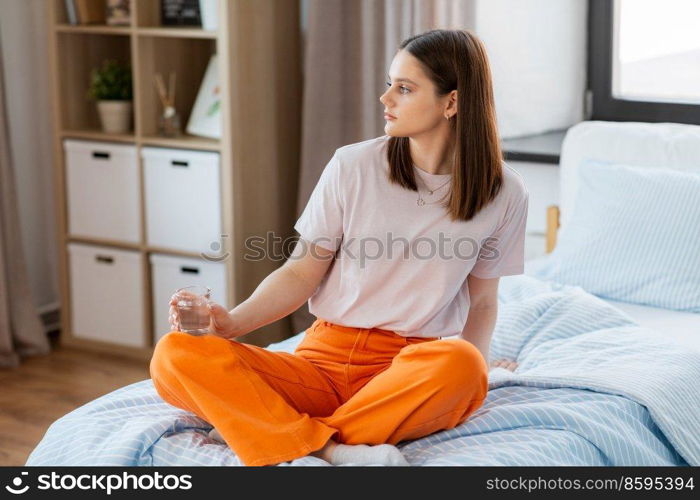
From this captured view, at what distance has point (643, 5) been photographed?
334 centimetres

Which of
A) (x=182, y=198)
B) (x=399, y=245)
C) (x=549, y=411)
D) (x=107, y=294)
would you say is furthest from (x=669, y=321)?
(x=107, y=294)

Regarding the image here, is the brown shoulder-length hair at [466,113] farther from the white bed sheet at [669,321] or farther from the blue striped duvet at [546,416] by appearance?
the white bed sheet at [669,321]

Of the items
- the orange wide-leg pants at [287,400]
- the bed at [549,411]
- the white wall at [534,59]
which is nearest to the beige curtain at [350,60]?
the white wall at [534,59]

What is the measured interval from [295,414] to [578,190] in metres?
1.42

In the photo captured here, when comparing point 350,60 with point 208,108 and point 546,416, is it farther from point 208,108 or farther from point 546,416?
point 546,416

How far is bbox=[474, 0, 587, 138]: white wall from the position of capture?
342 cm

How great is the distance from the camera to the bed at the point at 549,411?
5.70 ft

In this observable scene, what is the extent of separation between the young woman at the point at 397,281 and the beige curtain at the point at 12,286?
5.63ft

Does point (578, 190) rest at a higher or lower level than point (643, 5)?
lower

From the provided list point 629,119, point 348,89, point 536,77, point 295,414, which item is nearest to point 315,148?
point 348,89

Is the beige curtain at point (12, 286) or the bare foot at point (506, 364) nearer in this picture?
the bare foot at point (506, 364)

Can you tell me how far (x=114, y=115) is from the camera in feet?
11.5
